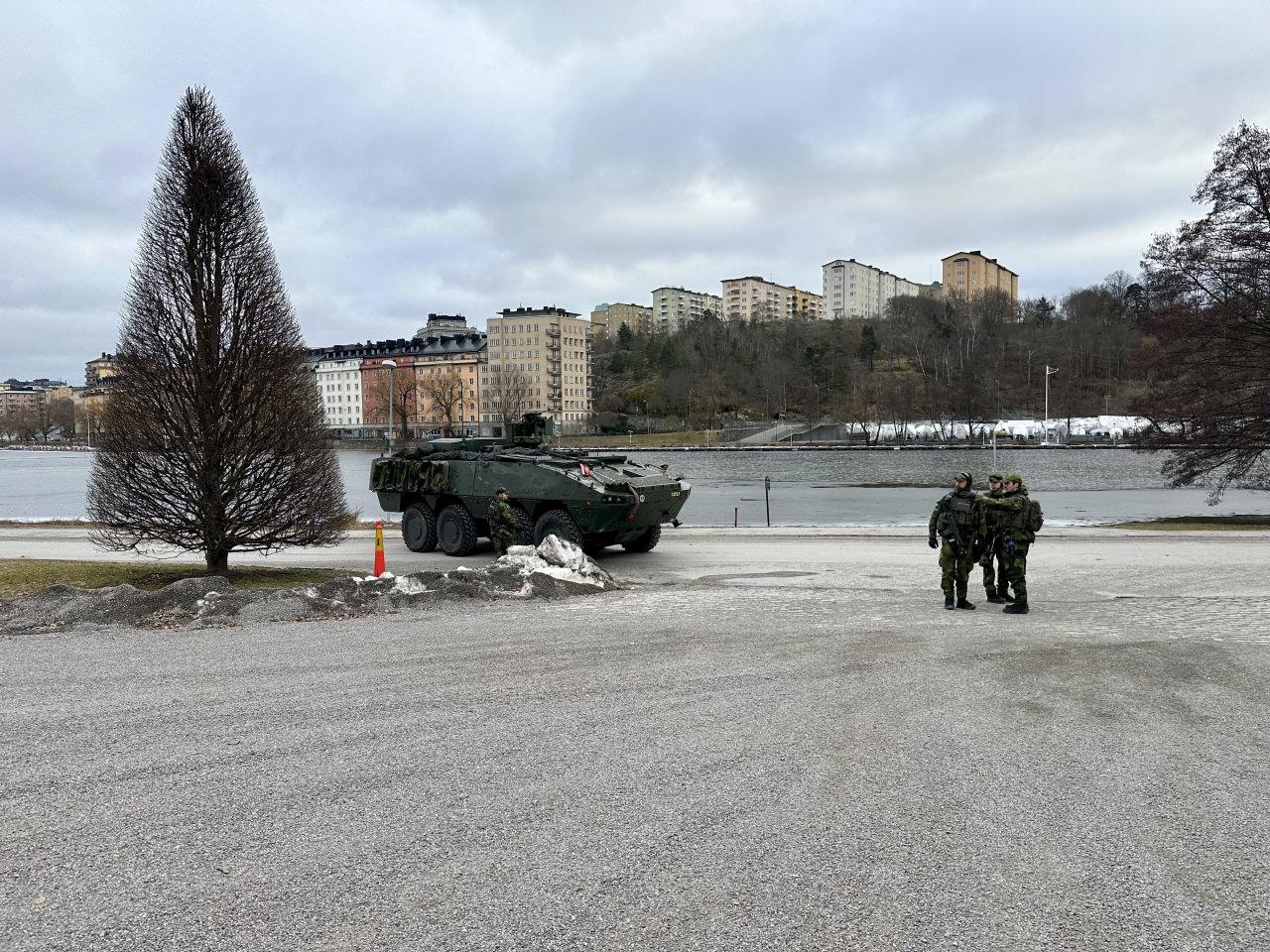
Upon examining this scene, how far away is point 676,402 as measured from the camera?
113 meters

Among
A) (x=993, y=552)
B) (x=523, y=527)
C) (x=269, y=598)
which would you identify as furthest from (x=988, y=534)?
(x=269, y=598)

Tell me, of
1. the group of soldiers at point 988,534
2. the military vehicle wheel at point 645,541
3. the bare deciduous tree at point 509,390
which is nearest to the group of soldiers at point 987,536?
the group of soldiers at point 988,534

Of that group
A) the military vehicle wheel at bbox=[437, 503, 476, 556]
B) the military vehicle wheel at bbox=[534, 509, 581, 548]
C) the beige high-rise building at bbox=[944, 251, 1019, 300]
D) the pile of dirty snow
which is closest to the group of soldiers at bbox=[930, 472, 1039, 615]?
the pile of dirty snow

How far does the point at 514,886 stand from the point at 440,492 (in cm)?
1297

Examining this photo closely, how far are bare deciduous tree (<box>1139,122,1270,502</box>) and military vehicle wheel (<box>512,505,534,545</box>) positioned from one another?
791 inches

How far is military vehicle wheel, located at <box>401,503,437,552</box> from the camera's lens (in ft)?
54.6

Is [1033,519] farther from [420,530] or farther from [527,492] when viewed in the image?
[420,530]

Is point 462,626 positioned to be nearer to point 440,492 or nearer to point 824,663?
point 824,663

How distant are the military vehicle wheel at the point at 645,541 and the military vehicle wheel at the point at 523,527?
5.71ft

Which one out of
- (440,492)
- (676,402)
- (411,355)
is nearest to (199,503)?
(440,492)

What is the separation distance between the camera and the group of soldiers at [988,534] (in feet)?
31.4

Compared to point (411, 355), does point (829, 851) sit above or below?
below

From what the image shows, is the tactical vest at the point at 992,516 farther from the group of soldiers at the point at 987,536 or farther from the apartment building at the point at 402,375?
the apartment building at the point at 402,375

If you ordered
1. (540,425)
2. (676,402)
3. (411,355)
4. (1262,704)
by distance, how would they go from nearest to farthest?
(1262,704) → (540,425) → (676,402) → (411,355)
